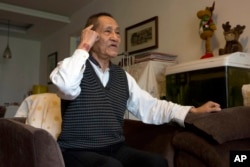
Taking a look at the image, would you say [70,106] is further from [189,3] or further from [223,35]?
[189,3]

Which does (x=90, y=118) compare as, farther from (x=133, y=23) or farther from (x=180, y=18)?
(x=133, y=23)

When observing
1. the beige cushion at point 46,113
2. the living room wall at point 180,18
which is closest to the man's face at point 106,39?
the beige cushion at point 46,113

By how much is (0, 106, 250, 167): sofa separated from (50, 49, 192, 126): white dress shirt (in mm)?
59

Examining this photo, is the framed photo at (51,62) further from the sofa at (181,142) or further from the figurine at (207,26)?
the sofa at (181,142)

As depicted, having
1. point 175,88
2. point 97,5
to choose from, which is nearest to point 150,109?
point 175,88

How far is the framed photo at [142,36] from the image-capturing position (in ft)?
9.17

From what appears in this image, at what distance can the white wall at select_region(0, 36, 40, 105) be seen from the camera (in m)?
5.13

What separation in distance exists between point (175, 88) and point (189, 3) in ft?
2.60

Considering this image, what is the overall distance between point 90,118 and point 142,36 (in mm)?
1824

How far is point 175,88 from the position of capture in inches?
82.9

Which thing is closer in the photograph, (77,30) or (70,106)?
(70,106)

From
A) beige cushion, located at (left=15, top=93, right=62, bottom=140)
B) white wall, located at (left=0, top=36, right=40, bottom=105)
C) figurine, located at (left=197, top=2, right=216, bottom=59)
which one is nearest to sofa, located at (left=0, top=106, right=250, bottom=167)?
beige cushion, located at (left=15, top=93, right=62, bottom=140)

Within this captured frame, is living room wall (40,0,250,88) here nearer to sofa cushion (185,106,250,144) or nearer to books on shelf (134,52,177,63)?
books on shelf (134,52,177,63)

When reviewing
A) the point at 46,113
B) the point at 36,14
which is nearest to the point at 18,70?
the point at 36,14
